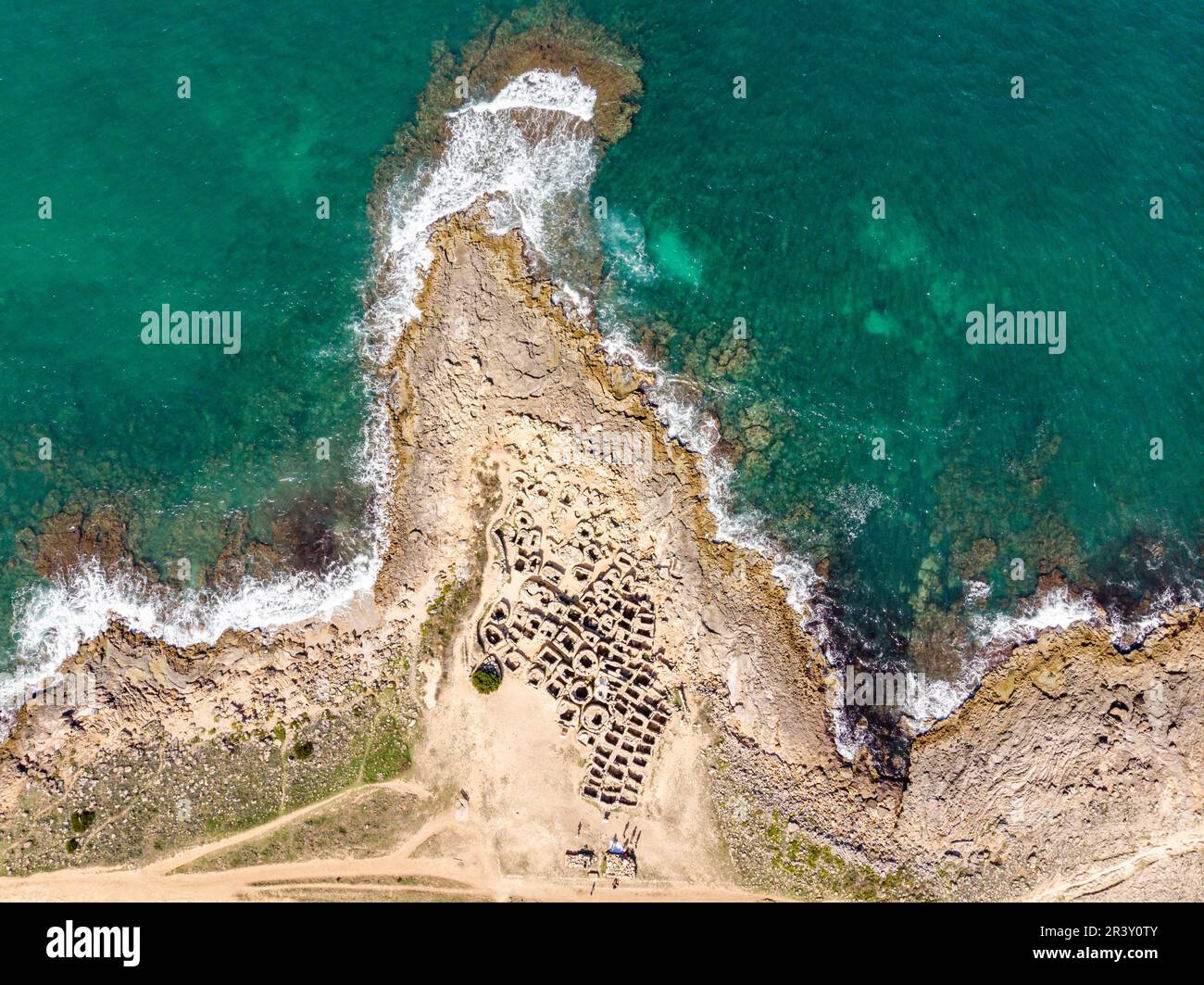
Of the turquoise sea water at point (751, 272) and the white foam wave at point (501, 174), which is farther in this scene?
the white foam wave at point (501, 174)

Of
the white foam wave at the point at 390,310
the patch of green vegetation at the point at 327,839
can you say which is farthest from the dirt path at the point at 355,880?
the white foam wave at the point at 390,310

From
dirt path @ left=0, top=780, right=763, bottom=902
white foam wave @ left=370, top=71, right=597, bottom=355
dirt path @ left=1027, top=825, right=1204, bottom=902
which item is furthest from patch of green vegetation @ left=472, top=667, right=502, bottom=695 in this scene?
dirt path @ left=1027, top=825, right=1204, bottom=902

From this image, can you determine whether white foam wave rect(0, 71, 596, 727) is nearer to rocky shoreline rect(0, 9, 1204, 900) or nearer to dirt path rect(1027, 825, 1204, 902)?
rocky shoreline rect(0, 9, 1204, 900)

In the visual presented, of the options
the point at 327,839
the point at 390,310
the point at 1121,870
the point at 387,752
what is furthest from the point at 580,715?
the point at 1121,870

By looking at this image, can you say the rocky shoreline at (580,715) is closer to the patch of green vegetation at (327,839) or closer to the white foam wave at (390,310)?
the white foam wave at (390,310)

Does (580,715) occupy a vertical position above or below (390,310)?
below

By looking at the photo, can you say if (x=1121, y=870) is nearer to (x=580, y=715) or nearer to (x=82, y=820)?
(x=580, y=715)
